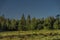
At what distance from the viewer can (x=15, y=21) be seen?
75.9 metres

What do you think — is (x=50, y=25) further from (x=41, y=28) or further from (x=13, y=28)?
(x=13, y=28)

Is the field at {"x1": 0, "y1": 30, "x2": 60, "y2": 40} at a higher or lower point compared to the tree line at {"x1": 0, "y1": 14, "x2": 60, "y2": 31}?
lower

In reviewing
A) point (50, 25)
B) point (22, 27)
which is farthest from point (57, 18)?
point (22, 27)

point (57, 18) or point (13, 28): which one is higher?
point (57, 18)

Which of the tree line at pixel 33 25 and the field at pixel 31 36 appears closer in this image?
the field at pixel 31 36

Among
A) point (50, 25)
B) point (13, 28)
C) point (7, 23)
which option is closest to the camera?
point (50, 25)

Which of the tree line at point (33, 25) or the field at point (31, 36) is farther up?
the tree line at point (33, 25)

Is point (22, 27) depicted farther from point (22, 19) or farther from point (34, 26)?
point (22, 19)

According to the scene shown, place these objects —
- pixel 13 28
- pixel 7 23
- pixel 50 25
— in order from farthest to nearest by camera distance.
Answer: pixel 7 23
pixel 13 28
pixel 50 25

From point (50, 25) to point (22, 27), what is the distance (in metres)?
12.2

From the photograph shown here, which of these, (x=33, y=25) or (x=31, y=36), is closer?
(x=31, y=36)

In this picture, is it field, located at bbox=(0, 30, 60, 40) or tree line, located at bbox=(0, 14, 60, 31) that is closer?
field, located at bbox=(0, 30, 60, 40)

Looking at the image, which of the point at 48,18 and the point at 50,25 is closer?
the point at 50,25

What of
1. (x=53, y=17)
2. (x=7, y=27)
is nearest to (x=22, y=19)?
(x=7, y=27)
